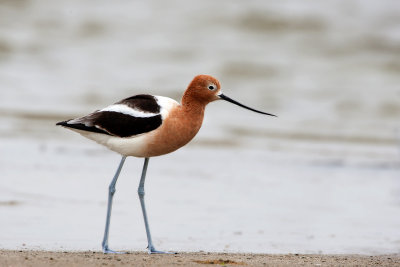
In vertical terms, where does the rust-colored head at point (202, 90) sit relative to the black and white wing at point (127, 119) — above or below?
above

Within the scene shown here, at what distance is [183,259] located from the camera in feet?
19.1

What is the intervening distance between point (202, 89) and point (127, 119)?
2.00ft

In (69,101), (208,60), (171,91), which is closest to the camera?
(69,101)

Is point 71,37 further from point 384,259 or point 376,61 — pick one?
point 384,259

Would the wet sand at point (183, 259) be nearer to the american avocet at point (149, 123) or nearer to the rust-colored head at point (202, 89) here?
the american avocet at point (149, 123)

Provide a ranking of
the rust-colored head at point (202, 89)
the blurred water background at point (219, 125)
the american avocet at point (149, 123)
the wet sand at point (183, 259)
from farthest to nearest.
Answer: the blurred water background at point (219, 125), the rust-colored head at point (202, 89), the american avocet at point (149, 123), the wet sand at point (183, 259)

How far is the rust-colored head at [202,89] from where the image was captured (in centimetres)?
619

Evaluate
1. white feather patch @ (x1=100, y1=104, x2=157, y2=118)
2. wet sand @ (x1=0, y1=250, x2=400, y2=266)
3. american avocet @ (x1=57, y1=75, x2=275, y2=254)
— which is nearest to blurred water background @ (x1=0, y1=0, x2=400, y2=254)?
wet sand @ (x1=0, y1=250, x2=400, y2=266)

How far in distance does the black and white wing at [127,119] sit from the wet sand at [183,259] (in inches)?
35.4

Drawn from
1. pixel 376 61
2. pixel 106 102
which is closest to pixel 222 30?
pixel 376 61

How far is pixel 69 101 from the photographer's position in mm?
15625

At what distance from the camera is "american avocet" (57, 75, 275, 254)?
19.6ft

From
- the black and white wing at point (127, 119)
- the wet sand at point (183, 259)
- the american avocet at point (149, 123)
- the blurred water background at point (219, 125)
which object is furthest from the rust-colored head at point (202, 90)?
the blurred water background at point (219, 125)

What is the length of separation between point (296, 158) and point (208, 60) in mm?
8603
